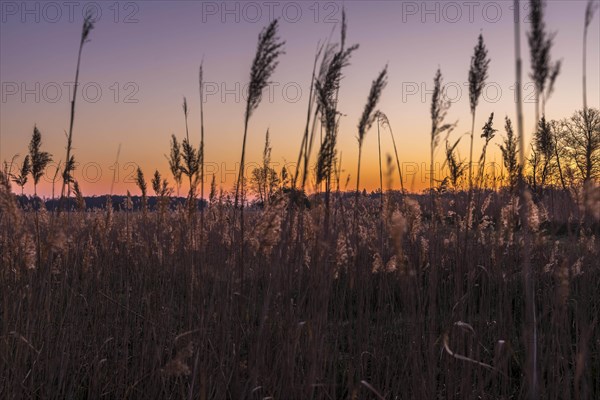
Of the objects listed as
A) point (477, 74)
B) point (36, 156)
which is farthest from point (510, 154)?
point (36, 156)

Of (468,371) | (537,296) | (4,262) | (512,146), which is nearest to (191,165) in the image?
(4,262)

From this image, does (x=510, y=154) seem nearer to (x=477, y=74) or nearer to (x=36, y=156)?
(x=477, y=74)

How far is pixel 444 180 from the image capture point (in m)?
4.08

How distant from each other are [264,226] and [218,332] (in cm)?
99

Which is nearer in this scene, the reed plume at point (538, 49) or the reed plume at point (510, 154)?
the reed plume at point (538, 49)

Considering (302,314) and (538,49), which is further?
(302,314)

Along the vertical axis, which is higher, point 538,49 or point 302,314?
point 538,49

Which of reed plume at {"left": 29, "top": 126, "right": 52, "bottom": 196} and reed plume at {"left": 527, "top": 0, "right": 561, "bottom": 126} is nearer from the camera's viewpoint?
reed plume at {"left": 527, "top": 0, "right": 561, "bottom": 126}

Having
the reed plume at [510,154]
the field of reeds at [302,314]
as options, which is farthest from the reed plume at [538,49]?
the reed plume at [510,154]

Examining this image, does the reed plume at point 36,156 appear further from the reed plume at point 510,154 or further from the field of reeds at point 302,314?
the reed plume at point 510,154

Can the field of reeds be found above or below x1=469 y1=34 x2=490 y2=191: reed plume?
below

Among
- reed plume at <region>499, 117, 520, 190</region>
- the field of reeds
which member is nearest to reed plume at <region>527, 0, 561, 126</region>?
the field of reeds

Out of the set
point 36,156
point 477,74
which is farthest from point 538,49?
point 36,156

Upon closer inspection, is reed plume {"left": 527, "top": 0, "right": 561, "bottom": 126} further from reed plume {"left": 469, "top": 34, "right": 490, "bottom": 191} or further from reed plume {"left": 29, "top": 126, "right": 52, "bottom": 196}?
reed plume {"left": 29, "top": 126, "right": 52, "bottom": 196}
